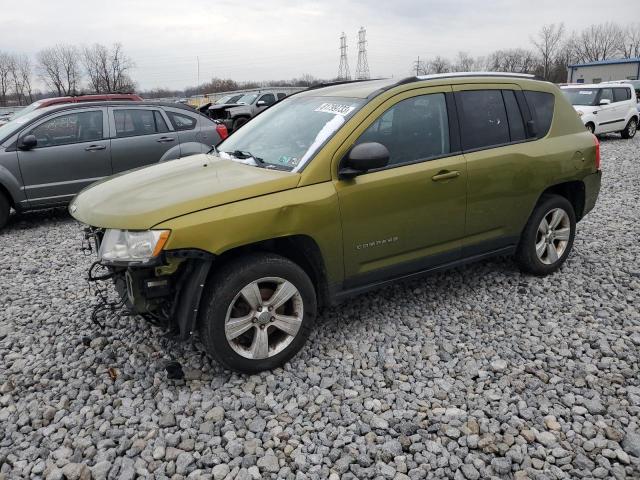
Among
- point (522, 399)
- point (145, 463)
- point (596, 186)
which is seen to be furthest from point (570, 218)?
point (145, 463)

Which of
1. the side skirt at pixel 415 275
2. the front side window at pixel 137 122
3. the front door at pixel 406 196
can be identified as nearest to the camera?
the front door at pixel 406 196

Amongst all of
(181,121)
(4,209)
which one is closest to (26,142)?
(4,209)

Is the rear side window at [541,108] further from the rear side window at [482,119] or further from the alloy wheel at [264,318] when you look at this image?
the alloy wheel at [264,318]

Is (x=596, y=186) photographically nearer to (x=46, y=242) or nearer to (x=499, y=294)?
(x=499, y=294)

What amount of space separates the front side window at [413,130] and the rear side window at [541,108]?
102cm

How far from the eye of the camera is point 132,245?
9.52 ft

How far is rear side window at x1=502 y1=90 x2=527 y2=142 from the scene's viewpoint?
4.25 m

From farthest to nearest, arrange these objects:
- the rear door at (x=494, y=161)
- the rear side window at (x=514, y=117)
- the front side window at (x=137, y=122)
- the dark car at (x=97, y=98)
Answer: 1. the dark car at (x=97, y=98)
2. the front side window at (x=137, y=122)
3. the rear side window at (x=514, y=117)
4. the rear door at (x=494, y=161)

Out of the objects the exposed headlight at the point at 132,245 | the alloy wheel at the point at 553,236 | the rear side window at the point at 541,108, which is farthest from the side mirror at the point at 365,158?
the alloy wheel at the point at 553,236

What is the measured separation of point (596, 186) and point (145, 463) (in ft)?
14.6

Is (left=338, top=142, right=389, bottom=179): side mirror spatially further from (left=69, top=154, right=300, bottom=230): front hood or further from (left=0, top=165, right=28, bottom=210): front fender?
(left=0, top=165, right=28, bottom=210): front fender

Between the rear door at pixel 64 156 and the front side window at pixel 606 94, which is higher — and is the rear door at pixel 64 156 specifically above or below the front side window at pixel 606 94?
below

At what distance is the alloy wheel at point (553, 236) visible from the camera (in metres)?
4.62

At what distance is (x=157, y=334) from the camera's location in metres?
3.82
